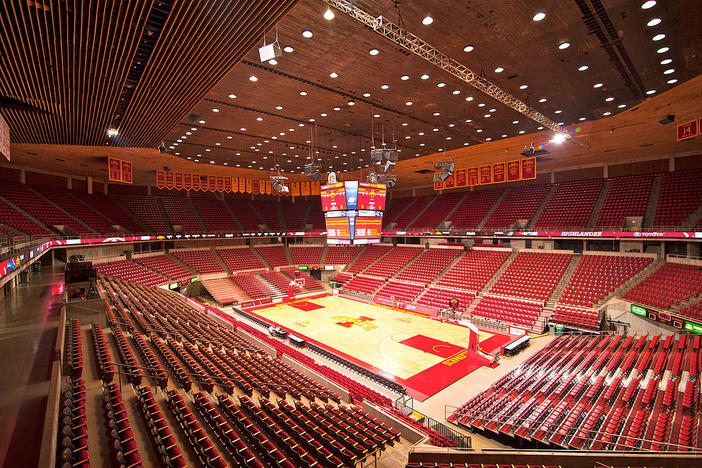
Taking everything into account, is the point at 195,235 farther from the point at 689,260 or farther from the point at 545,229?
the point at 689,260

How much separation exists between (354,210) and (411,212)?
1957cm

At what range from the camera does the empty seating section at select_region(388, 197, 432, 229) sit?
1319 inches

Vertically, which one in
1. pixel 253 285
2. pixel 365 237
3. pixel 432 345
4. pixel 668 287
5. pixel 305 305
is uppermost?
pixel 365 237

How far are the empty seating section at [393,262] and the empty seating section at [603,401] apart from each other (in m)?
17.0

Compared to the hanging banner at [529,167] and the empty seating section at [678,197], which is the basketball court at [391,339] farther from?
the empty seating section at [678,197]

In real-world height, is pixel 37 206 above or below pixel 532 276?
above

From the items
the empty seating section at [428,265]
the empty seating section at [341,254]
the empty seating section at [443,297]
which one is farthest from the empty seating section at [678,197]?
the empty seating section at [341,254]

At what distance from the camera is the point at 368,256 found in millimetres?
33438

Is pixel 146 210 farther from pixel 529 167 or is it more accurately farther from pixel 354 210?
pixel 529 167

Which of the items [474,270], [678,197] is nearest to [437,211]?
[474,270]

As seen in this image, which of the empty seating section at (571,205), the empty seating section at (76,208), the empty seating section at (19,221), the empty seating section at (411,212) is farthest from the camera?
the empty seating section at (411,212)

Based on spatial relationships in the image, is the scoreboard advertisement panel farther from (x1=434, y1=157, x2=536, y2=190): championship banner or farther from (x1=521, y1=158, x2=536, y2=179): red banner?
(x1=521, y1=158, x2=536, y2=179): red banner

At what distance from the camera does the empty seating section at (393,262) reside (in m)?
29.2

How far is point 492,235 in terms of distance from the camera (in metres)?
25.5
